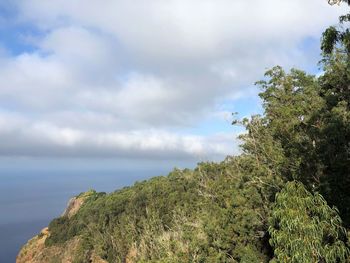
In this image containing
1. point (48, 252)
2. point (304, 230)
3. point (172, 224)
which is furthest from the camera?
point (48, 252)

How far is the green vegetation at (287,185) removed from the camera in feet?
34.2

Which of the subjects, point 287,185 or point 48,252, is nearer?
point 287,185

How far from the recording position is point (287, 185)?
11242mm

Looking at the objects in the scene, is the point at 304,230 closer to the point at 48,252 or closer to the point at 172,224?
the point at 172,224

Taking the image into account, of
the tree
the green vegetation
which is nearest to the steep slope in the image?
the green vegetation

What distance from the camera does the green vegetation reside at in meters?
10.4

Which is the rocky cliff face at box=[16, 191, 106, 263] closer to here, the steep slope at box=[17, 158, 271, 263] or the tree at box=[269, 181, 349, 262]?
the steep slope at box=[17, 158, 271, 263]

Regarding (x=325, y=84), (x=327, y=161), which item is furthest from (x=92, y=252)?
(x=327, y=161)

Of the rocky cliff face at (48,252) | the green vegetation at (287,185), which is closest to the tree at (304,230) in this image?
the green vegetation at (287,185)

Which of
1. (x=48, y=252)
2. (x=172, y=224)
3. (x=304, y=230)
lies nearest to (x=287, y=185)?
(x=304, y=230)

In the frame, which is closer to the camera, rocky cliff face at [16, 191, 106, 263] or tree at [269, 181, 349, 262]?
tree at [269, 181, 349, 262]

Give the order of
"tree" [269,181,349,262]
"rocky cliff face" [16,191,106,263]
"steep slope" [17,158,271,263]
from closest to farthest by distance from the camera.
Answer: "tree" [269,181,349,262]
"steep slope" [17,158,271,263]
"rocky cliff face" [16,191,106,263]

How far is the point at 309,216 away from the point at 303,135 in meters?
13.7

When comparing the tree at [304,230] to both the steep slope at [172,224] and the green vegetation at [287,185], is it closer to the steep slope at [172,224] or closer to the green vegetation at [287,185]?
the green vegetation at [287,185]
